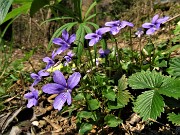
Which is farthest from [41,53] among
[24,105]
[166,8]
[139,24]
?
[24,105]

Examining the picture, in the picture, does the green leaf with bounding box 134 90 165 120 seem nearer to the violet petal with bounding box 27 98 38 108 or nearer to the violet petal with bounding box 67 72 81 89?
the violet petal with bounding box 67 72 81 89

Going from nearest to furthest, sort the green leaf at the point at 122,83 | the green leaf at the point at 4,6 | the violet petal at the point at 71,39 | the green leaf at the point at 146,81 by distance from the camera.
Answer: the green leaf at the point at 4,6, the green leaf at the point at 146,81, the violet petal at the point at 71,39, the green leaf at the point at 122,83

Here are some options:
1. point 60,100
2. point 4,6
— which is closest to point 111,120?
point 60,100

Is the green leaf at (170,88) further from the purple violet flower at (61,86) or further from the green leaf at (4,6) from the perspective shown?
the green leaf at (4,6)

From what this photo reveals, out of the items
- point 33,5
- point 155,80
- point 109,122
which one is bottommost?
point 109,122

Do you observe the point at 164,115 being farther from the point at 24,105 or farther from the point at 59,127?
the point at 24,105

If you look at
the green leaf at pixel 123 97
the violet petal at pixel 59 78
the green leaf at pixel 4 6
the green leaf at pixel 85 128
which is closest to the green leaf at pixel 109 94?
the green leaf at pixel 123 97
